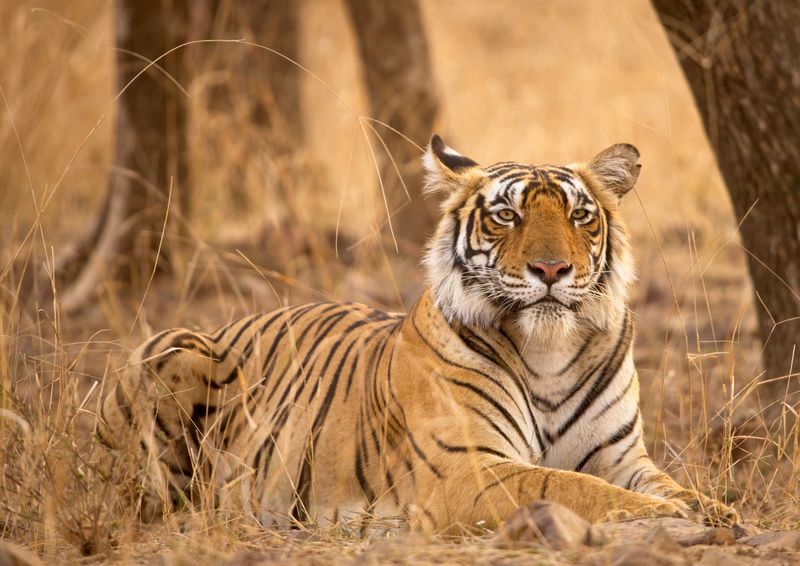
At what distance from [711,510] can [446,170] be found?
1431 mm

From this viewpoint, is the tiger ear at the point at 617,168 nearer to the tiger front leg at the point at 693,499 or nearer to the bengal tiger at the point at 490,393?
the bengal tiger at the point at 490,393

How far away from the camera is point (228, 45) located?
934 cm

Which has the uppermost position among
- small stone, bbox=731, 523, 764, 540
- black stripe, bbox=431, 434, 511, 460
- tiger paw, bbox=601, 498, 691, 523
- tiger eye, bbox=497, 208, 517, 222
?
tiger eye, bbox=497, 208, 517, 222

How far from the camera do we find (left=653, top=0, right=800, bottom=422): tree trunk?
4.37 metres

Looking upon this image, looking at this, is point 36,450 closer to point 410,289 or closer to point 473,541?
point 473,541

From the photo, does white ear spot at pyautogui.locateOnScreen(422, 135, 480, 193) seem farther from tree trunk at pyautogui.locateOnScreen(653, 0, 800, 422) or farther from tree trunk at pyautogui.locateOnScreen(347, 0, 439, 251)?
tree trunk at pyautogui.locateOnScreen(347, 0, 439, 251)

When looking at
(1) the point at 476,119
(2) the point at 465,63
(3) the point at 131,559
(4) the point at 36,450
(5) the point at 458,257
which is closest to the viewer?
(3) the point at 131,559

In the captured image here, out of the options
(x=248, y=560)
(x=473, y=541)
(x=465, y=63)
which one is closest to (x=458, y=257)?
(x=473, y=541)

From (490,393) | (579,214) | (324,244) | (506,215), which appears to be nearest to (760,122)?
(579,214)

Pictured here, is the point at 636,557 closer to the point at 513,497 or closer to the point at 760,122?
the point at 513,497

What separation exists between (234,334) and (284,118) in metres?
5.68

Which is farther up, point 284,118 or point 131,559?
point 284,118

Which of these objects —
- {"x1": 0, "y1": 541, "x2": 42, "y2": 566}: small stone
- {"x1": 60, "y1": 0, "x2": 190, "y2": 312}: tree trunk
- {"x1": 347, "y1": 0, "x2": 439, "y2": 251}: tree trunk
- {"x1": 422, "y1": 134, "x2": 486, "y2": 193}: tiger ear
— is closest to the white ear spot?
{"x1": 422, "y1": 134, "x2": 486, "y2": 193}: tiger ear

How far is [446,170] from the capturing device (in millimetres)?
3871
